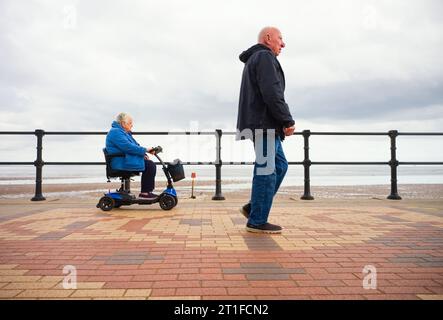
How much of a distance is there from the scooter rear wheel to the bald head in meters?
3.10

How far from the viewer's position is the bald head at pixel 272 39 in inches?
150

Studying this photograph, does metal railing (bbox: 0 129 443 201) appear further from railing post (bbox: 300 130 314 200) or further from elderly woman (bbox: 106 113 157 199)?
elderly woman (bbox: 106 113 157 199)

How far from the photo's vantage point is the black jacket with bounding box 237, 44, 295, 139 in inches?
138

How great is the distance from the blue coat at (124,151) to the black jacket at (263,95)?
199cm

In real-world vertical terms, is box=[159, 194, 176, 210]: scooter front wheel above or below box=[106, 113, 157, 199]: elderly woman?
below

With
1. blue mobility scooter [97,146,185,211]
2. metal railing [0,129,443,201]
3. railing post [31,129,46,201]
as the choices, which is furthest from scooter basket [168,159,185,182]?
railing post [31,129,46,201]

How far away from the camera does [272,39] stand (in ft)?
12.5

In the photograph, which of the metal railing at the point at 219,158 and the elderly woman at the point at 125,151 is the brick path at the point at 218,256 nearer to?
the elderly woman at the point at 125,151

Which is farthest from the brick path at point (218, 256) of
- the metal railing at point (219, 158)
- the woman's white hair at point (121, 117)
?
the metal railing at point (219, 158)

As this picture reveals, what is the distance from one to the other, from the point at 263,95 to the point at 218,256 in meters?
1.60

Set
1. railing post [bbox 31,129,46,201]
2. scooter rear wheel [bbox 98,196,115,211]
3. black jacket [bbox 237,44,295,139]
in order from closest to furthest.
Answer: black jacket [bbox 237,44,295,139]
scooter rear wheel [bbox 98,196,115,211]
railing post [bbox 31,129,46,201]

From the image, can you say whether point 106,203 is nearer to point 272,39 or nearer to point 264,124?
point 264,124

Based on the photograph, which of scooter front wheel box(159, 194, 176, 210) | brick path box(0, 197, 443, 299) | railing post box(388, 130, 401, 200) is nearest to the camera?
brick path box(0, 197, 443, 299)
